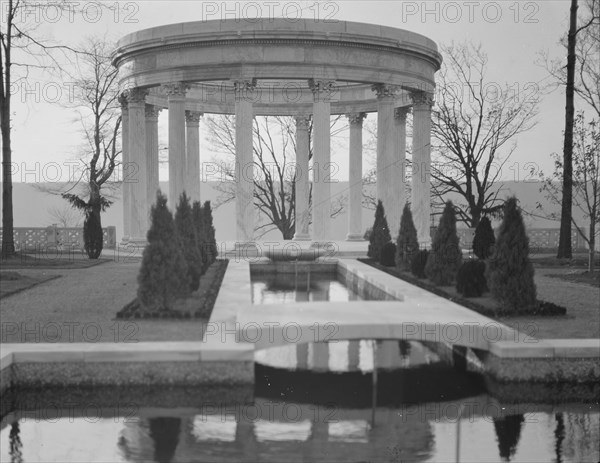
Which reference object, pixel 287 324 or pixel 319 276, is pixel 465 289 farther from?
pixel 319 276

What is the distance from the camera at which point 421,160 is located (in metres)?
44.6

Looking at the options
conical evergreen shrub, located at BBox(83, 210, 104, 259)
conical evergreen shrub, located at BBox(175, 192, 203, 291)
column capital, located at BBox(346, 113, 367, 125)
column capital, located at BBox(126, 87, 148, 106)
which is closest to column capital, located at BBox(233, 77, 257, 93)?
column capital, located at BBox(126, 87, 148, 106)

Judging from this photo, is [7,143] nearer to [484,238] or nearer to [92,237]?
[92,237]

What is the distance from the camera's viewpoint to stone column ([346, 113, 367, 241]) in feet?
168

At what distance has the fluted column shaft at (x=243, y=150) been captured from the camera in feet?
129

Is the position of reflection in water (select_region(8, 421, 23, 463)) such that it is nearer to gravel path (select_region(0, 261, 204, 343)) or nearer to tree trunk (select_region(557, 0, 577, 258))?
gravel path (select_region(0, 261, 204, 343))

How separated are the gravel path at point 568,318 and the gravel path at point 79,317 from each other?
8630 millimetres

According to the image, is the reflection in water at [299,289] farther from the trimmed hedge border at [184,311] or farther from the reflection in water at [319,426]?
the reflection in water at [319,426]

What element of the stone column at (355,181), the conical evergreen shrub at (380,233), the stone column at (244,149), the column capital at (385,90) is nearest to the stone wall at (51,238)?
the stone column at (244,149)

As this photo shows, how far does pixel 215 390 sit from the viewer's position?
16.2 metres

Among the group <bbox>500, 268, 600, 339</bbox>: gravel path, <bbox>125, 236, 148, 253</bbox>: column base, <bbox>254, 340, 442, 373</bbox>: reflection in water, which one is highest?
<bbox>125, 236, 148, 253</bbox>: column base

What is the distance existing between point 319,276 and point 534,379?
2209cm

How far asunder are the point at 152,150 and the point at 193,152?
3.91 m

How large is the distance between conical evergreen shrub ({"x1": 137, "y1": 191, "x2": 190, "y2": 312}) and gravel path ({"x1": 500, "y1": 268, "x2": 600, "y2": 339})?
9.30 meters
